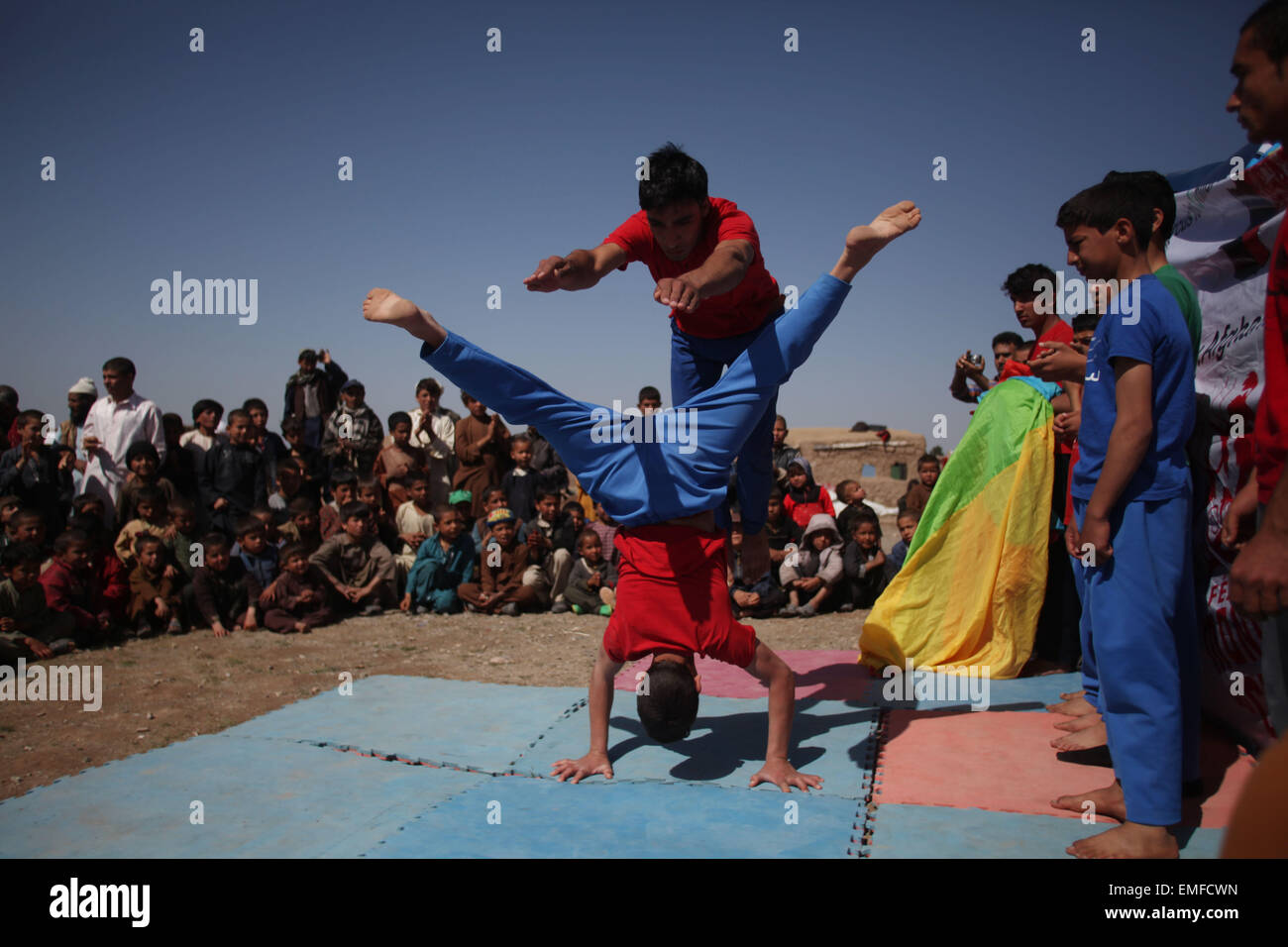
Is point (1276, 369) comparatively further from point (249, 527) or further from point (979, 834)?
point (249, 527)

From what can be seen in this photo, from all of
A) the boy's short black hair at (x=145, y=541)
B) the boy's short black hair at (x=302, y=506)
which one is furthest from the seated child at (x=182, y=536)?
the boy's short black hair at (x=302, y=506)

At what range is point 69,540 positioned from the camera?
20.5 ft

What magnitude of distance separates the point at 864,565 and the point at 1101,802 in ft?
15.1

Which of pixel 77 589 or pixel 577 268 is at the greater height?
pixel 577 268

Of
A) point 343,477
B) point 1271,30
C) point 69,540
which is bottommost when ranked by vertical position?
point 69,540

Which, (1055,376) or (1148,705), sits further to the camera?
(1055,376)

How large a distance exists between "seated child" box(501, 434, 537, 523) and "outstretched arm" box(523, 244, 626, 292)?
4768 millimetres

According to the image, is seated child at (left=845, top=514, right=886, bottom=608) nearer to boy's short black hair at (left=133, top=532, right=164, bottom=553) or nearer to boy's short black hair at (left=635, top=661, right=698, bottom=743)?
boy's short black hair at (left=635, top=661, right=698, bottom=743)

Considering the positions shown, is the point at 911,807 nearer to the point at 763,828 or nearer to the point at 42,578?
the point at 763,828

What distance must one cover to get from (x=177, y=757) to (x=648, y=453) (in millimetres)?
2363
